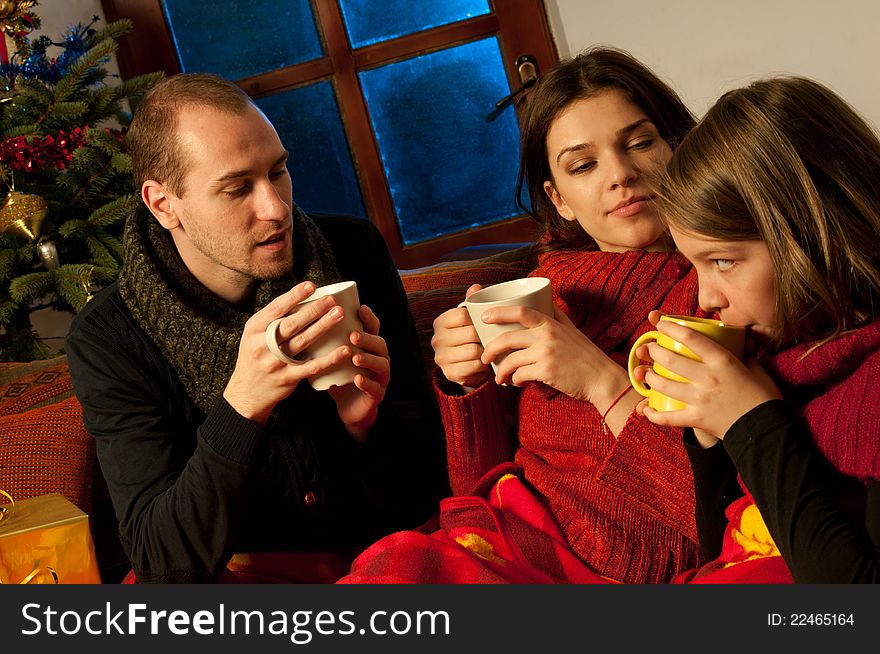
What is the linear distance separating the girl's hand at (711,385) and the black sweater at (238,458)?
0.62 meters

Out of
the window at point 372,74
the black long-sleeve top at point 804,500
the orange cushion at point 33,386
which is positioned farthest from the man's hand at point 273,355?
the window at point 372,74

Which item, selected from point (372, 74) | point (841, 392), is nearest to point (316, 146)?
point (372, 74)

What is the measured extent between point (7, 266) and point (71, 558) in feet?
4.00

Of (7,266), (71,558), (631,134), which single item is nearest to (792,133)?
(631,134)

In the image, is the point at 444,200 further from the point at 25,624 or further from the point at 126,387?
the point at 25,624

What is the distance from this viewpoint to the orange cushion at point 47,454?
164cm

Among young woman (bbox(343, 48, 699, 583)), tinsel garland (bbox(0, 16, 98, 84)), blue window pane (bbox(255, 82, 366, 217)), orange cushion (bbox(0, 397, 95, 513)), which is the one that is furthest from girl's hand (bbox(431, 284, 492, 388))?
blue window pane (bbox(255, 82, 366, 217))

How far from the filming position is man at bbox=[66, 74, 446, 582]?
52.4 inches

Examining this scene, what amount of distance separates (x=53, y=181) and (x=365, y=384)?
1.68 meters

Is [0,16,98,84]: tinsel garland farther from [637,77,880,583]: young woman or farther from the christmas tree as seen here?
[637,77,880,583]: young woman

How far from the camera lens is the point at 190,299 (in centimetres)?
158

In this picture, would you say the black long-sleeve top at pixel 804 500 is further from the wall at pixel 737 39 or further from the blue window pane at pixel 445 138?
the blue window pane at pixel 445 138

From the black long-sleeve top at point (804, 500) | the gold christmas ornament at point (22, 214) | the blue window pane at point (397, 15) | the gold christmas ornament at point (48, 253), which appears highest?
the blue window pane at point (397, 15)

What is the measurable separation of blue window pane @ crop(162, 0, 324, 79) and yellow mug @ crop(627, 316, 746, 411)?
8.58 feet
